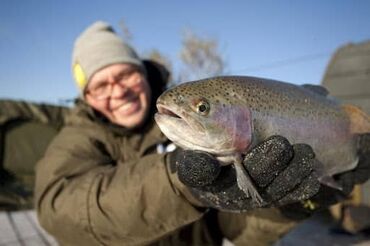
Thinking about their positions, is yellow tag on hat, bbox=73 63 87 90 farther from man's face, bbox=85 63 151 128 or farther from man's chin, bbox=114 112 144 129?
man's chin, bbox=114 112 144 129

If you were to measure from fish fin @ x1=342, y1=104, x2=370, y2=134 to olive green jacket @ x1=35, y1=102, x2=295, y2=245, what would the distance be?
77cm

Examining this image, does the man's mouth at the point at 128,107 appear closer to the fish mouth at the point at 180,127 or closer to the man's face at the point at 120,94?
the man's face at the point at 120,94

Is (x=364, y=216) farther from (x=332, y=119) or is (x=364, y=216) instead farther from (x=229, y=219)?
(x=332, y=119)

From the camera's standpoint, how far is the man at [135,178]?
5.74ft

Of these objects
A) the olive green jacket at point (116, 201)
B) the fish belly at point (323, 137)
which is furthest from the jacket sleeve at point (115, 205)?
the fish belly at point (323, 137)

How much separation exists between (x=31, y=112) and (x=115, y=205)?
5824 millimetres

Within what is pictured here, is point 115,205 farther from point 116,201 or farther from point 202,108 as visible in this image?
point 202,108

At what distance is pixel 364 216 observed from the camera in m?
5.23

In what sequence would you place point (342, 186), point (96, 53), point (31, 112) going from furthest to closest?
point (31, 112) → point (96, 53) → point (342, 186)

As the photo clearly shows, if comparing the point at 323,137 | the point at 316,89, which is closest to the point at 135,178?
the point at 323,137

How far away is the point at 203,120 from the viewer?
5.28 ft

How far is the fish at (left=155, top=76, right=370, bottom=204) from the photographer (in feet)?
5.24

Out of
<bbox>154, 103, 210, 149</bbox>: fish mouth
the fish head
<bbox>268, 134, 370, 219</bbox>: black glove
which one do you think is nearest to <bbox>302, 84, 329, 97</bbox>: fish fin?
<bbox>268, 134, 370, 219</bbox>: black glove

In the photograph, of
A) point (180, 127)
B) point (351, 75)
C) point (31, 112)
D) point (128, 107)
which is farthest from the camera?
point (31, 112)
